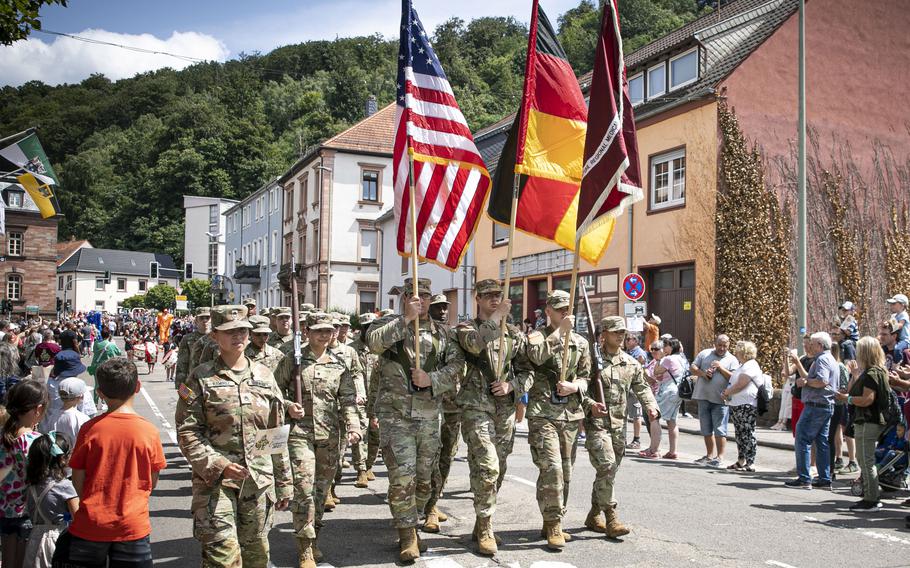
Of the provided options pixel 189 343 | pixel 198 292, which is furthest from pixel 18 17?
pixel 198 292

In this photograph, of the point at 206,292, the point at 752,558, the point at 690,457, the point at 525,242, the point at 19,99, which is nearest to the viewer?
the point at 752,558

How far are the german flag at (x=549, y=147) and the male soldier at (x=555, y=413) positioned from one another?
1146 mm

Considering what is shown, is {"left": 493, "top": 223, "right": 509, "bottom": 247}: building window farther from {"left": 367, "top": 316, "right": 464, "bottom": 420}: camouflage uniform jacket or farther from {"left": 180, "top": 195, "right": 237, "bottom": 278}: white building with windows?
{"left": 180, "top": 195, "right": 237, "bottom": 278}: white building with windows

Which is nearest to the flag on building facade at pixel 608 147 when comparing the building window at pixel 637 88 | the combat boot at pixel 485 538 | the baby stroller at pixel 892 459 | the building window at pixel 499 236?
the combat boot at pixel 485 538

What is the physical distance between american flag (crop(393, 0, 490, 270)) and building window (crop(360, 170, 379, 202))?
42.0 metres

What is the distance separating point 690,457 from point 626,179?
6740 millimetres

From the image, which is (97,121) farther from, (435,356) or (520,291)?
(435,356)

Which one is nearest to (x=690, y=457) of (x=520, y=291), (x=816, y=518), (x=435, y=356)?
(x=816, y=518)

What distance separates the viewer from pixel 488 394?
7.32m

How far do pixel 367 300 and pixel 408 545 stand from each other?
43.8m

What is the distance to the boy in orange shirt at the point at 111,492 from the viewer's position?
179 inches

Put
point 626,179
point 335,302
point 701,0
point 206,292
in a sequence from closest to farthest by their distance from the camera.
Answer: point 626,179 → point 335,302 → point 701,0 → point 206,292

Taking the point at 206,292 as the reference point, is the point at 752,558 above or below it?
below

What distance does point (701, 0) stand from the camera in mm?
53906
